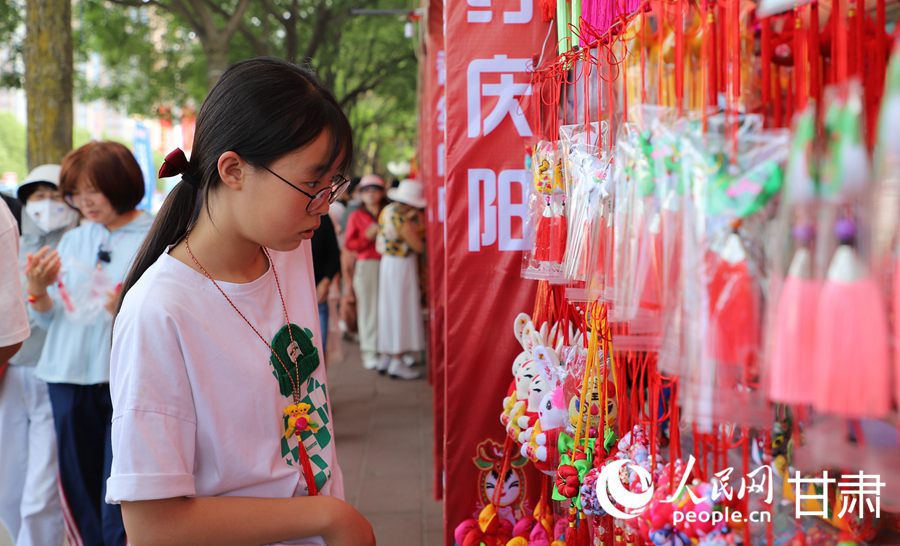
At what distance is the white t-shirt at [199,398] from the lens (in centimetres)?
141

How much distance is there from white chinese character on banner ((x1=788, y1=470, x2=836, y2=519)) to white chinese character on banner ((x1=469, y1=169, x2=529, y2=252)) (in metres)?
1.47

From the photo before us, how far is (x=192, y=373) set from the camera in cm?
148

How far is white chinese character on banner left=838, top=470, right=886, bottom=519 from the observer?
1.36 metres

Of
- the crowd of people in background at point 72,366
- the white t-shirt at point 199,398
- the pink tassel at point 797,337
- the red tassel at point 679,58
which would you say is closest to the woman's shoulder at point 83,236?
the crowd of people in background at point 72,366

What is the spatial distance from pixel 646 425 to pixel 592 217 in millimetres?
480

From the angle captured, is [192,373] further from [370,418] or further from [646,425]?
[370,418]

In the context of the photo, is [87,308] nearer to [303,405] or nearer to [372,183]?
[303,405]

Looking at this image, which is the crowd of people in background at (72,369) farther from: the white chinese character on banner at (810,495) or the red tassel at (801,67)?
the red tassel at (801,67)

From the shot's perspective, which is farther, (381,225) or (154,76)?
(154,76)

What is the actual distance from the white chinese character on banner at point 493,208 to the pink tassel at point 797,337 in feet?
6.35

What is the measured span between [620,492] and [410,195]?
5.98m

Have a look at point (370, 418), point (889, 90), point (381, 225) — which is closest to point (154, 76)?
point (381, 225)

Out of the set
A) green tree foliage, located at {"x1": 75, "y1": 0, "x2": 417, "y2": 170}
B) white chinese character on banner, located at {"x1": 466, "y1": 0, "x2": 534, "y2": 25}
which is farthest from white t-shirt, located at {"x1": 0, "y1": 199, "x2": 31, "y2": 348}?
green tree foliage, located at {"x1": 75, "y1": 0, "x2": 417, "y2": 170}

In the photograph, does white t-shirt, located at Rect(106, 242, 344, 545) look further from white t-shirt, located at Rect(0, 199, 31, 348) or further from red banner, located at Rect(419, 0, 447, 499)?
red banner, located at Rect(419, 0, 447, 499)
